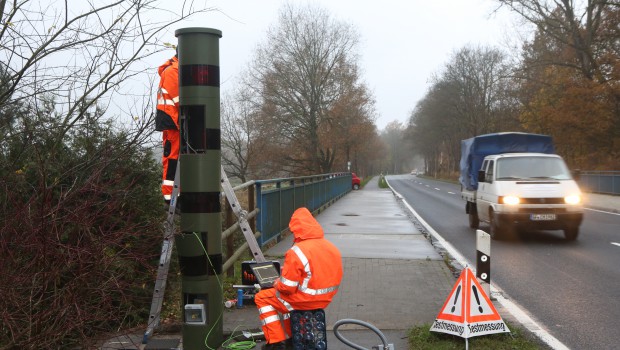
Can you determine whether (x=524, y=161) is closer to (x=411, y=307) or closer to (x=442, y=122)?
(x=411, y=307)

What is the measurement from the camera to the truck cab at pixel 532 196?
1168 centimetres

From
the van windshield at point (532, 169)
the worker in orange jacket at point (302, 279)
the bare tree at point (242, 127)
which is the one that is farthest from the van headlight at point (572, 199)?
the bare tree at point (242, 127)

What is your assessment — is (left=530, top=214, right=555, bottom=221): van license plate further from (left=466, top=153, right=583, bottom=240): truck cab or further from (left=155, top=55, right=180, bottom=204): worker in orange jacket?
(left=155, top=55, right=180, bottom=204): worker in orange jacket

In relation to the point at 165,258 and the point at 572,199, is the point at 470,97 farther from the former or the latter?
the point at 165,258

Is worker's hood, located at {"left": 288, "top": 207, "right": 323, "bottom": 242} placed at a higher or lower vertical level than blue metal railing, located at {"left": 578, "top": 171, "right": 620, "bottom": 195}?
higher

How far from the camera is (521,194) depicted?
11828mm

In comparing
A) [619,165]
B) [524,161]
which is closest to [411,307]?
[524,161]

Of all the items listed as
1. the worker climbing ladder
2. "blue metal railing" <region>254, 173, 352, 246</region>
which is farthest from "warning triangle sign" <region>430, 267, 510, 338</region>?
"blue metal railing" <region>254, 173, 352, 246</region>

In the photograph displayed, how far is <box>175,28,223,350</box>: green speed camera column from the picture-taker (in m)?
3.93

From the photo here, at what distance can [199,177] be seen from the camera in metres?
3.98

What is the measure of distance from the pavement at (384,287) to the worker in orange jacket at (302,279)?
0.79 m

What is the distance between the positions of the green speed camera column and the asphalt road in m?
3.23

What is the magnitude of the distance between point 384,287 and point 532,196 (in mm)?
5971

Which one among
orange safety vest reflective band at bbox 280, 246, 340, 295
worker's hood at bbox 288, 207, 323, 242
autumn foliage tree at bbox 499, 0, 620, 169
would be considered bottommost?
orange safety vest reflective band at bbox 280, 246, 340, 295
